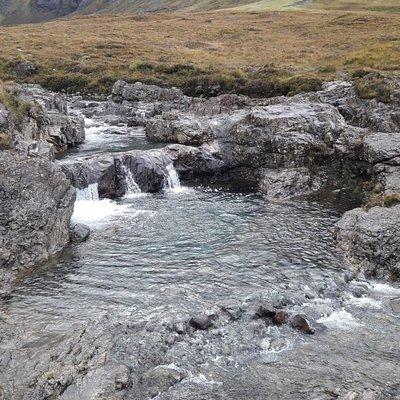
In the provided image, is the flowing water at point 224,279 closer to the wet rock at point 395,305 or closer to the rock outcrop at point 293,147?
the wet rock at point 395,305

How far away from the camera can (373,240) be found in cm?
2391

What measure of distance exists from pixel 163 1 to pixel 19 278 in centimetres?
19376

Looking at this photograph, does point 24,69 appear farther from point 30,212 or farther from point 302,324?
point 302,324

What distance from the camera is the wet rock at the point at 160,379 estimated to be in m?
14.8

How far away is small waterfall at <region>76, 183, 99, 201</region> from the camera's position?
33812 millimetres

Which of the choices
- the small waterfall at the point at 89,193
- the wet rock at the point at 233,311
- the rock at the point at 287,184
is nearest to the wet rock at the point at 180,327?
the wet rock at the point at 233,311

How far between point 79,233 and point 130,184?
988 cm

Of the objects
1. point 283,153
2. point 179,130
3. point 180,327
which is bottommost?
point 180,327

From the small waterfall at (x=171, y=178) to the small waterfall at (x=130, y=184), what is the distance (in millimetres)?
2374

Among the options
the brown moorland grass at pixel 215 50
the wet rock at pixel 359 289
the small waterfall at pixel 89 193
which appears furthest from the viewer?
the brown moorland grass at pixel 215 50

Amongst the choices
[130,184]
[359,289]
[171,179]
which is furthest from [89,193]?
[359,289]

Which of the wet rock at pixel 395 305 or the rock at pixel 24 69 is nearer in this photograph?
the wet rock at pixel 395 305

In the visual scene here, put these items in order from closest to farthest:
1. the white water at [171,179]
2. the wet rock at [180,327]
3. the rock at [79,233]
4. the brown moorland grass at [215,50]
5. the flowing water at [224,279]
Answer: the flowing water at [224,279], the wet rock at [180,327], the rock at [79,233], the white water at [171,179], the brown moorland grass at [215,50]

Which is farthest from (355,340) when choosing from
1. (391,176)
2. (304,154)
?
(304,154)
